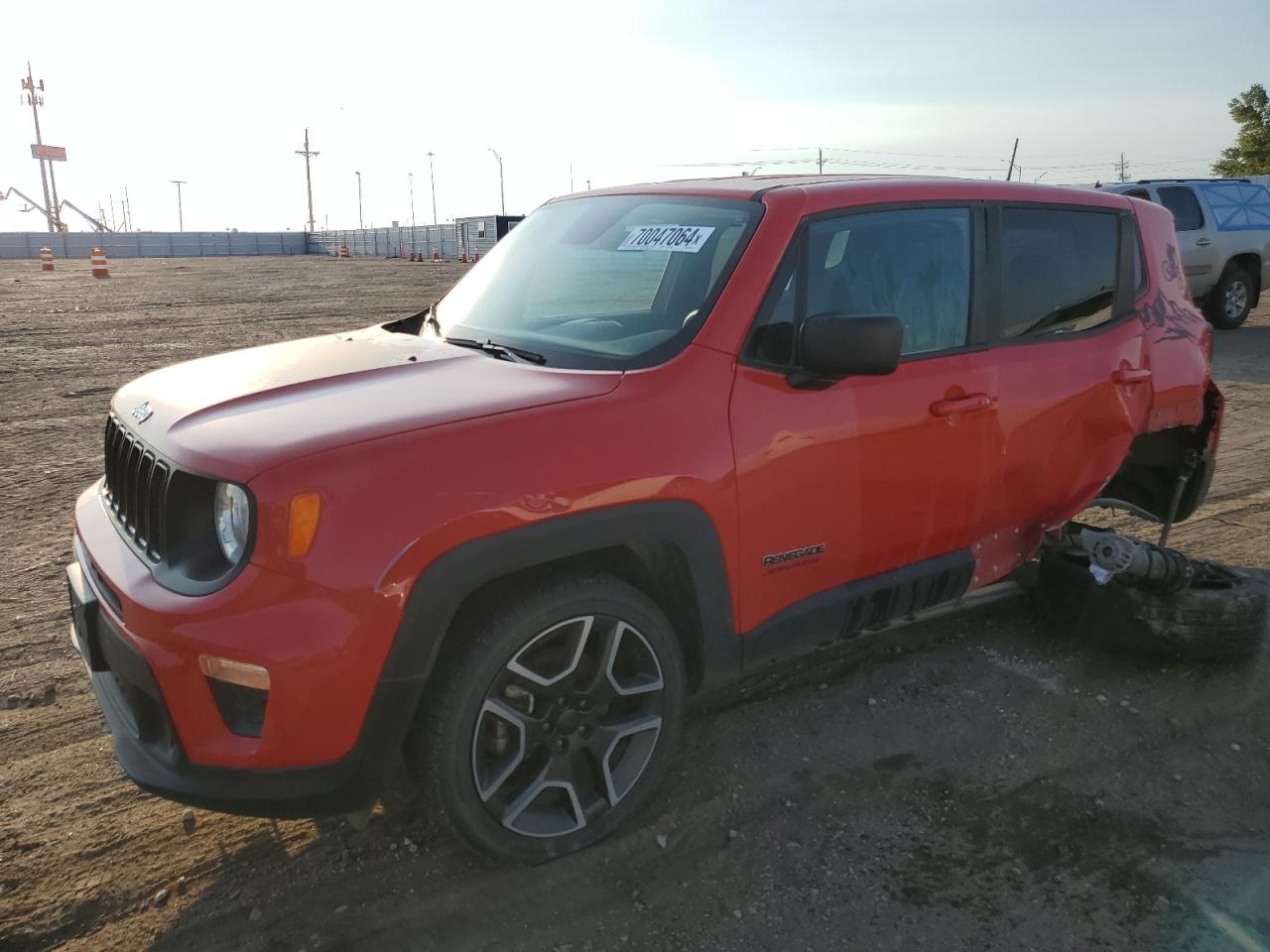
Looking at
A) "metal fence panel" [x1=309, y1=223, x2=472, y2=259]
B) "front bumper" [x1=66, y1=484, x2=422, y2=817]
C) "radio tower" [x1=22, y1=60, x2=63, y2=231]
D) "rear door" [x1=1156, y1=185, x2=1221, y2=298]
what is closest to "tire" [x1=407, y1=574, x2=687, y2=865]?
"front bumper" [x1=66, y1=484, x2=422, y2=817]

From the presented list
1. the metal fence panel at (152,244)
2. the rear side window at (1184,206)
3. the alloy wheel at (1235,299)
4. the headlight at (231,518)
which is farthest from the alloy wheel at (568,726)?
the metal fence panel at (152,244)

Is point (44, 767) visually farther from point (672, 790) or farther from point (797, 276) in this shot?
point (797, 276)

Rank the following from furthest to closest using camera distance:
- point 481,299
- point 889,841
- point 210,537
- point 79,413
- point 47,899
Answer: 1. point 79,413
2. point 481,299
3. point 889,841
4. point 47,899
5. point 210,537

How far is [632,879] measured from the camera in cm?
272

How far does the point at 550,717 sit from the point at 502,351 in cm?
117

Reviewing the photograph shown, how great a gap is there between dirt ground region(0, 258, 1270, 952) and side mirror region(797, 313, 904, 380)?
1.36 metres

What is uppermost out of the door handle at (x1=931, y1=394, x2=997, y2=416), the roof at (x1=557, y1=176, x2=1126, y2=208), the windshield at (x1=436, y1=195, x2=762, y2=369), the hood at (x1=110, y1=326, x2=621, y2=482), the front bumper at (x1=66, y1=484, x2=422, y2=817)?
the roof at (x1=557, y1=176, x2=1126, y2=208)

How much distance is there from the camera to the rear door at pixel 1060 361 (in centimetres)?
359

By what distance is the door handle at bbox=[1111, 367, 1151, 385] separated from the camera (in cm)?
390

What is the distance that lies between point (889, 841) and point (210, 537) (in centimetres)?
208

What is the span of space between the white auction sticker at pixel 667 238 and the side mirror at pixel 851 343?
1.79 ft

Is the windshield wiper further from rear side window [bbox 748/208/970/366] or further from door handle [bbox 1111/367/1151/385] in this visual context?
door handle [bbox 1111/367/1151/385]

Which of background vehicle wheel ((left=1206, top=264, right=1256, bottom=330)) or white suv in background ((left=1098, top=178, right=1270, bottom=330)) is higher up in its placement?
white suv in background ((left=1098, top=178, right=1270, bottom=330))

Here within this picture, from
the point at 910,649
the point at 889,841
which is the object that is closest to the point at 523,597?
the point at 889,841
